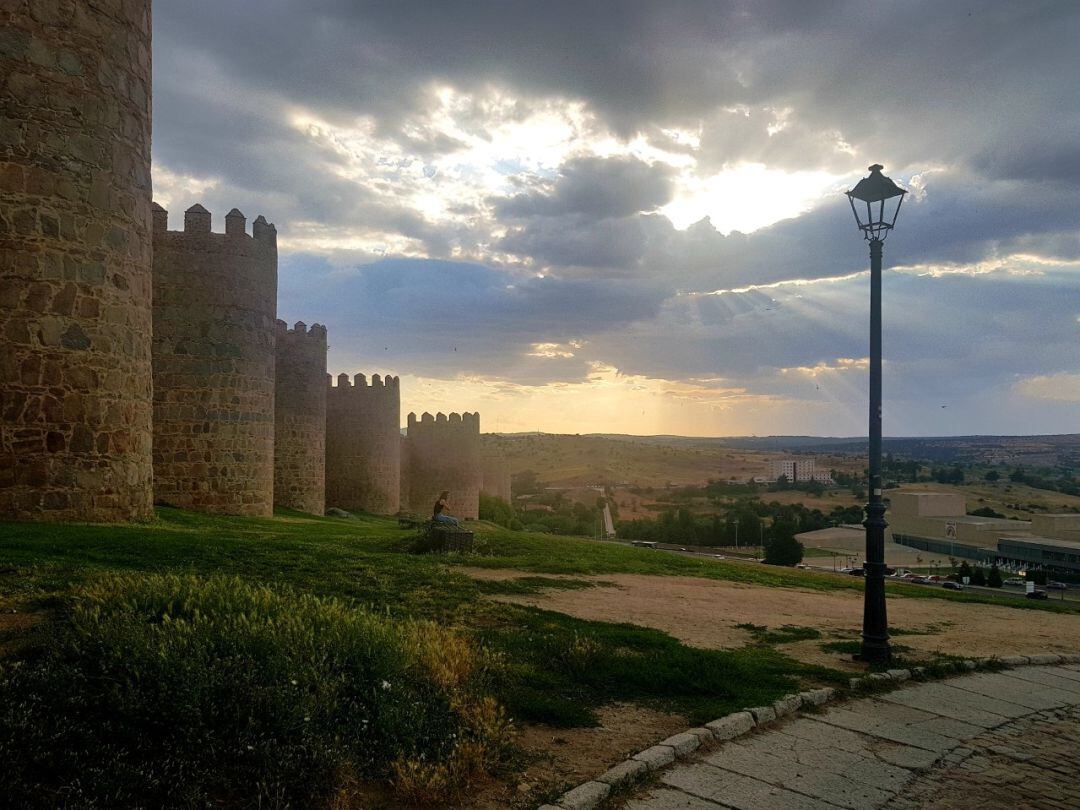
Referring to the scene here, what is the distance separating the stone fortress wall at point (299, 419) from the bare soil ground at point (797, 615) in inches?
655

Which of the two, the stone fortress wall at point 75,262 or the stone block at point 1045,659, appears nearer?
the stone block at point 1045,659

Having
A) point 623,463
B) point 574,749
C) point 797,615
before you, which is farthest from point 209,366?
point 623,463

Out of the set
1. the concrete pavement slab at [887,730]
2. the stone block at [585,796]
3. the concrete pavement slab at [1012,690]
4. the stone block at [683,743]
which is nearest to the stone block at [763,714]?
the concrete pavement slab at [887,730]

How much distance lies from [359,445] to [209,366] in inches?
607

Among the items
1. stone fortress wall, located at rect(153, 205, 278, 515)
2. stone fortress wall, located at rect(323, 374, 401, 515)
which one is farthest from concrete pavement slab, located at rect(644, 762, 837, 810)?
stone fortress wall, located at rect(323, 374, 401, 515)

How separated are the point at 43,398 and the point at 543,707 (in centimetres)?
989

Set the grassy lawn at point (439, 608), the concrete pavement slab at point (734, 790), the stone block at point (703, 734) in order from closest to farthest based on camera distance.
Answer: the concrete pavement slab at point (734, 790), the stone block at point (703, 734), the grassy lawn at point (439, 608)

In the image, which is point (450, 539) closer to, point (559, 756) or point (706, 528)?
point (559, 756)

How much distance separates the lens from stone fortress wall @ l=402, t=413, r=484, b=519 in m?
41.2

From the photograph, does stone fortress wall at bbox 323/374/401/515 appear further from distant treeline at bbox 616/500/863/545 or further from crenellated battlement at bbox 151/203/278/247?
distant treeline at bbox 616/500/863/545

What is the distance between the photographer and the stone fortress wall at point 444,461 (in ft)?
135

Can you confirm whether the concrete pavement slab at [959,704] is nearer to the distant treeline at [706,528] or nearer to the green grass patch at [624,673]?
the green grass patch at [624,673]

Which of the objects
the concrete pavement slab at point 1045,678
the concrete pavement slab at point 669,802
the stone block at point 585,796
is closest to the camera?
the stone block at point 585,796

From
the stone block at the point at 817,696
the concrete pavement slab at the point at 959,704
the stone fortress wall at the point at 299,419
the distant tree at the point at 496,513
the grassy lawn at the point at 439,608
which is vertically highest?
the stone fortress wall at the point at 299,419
